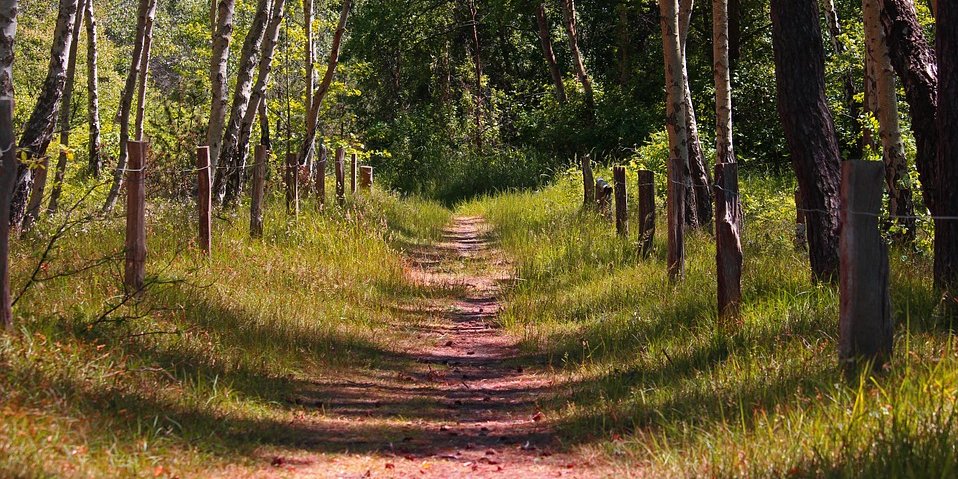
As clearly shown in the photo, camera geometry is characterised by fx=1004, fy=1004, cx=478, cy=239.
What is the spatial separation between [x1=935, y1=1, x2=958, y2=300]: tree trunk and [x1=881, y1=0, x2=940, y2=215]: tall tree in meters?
1.60

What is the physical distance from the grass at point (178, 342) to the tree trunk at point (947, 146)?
4.49 meters

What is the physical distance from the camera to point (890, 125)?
36.1ft

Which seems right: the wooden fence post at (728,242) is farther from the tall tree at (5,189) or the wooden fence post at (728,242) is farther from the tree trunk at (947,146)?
the tall tree at (5,189)

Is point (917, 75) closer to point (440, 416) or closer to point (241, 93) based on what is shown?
point (440, 416)

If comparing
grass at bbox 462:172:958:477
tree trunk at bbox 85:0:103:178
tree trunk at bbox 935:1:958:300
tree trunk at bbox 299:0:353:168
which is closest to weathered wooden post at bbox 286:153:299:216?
tree trunk at bbox 299:0:353:168

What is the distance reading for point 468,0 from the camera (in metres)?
37.9

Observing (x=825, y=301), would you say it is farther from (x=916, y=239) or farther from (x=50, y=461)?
(x=50, y=461)

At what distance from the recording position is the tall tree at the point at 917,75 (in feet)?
28.0

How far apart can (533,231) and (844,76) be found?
8.71 metres

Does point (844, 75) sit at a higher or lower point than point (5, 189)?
higher

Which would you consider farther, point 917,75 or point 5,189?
point 917,75

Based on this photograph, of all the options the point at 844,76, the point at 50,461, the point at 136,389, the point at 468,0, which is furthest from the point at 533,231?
the point at 468,0

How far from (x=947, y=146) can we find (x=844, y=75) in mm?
15669

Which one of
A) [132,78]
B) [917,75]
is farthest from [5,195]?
[132,78]
